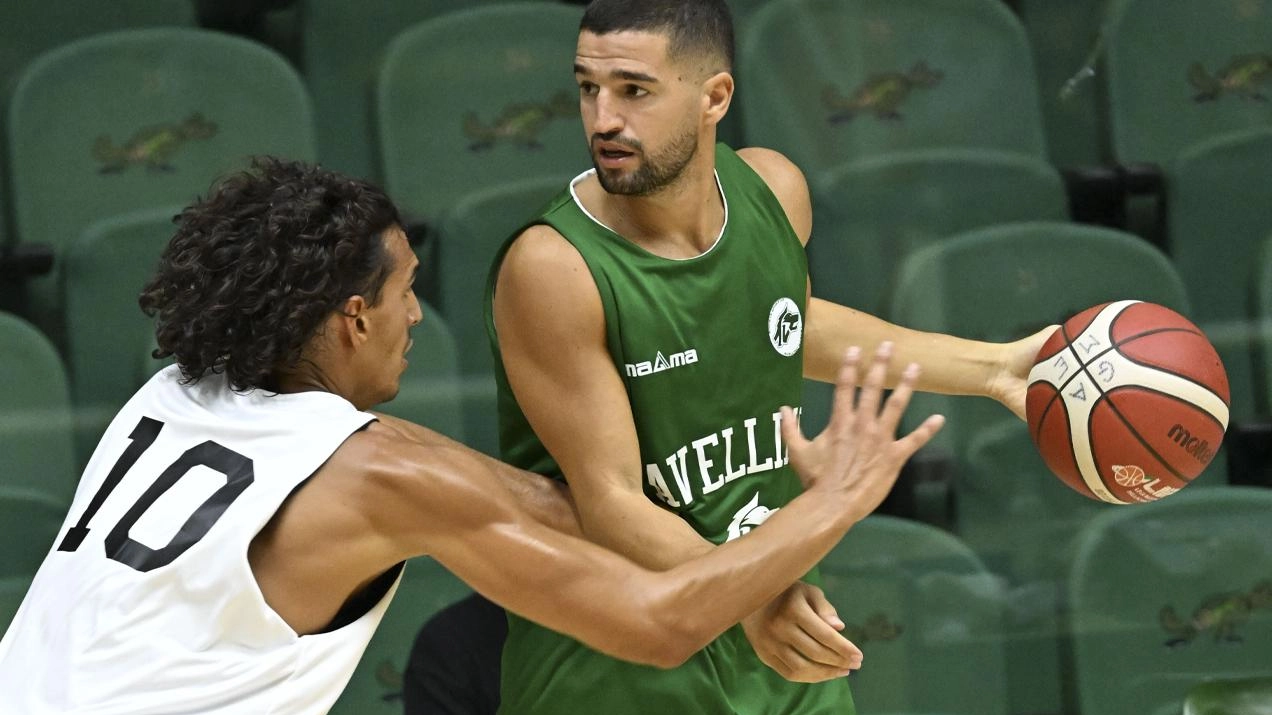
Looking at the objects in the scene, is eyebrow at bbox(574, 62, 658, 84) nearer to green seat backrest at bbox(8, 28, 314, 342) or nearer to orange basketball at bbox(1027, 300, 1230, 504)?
orange basketball at bbox(1027, 300, 1230, 504)

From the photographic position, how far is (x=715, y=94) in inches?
111

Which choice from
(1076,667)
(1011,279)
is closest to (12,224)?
(1011,279)

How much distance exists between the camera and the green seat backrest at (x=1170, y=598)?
12.5ft

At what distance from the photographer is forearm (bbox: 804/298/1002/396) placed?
3.18 meters

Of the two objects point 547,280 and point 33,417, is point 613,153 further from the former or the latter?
point 33,417

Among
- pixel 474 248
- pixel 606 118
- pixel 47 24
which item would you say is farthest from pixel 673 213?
pixel 47 24

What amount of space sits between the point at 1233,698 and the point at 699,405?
4.16 feet

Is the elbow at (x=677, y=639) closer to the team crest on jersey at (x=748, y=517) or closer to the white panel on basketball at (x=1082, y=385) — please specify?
the team crest on jersey at (x=748, y=517)

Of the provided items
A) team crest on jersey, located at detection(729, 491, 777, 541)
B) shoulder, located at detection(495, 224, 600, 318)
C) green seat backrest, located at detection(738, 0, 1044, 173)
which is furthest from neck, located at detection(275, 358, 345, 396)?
green seat backrest, located at detection(738, 0, 1044, 173)

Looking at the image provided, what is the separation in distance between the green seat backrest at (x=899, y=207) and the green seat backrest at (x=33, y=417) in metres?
1.70

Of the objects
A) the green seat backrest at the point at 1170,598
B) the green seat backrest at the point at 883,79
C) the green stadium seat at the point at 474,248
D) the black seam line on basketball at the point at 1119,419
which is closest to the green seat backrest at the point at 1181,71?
the green seat backrest at the point at 883,79

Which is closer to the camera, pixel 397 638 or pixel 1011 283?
pixel 397 638

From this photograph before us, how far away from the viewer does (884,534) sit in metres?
3.81

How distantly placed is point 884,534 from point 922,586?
14 cm
